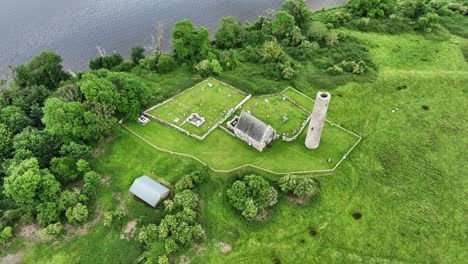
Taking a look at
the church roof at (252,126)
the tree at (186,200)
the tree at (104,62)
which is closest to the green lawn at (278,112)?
the church roof at (252,126)

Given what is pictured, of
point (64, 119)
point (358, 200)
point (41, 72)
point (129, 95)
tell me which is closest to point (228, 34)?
point (129, 95)

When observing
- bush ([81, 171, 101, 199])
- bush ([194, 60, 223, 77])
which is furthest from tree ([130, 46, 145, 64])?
bush ([81, 171, 101, 199])

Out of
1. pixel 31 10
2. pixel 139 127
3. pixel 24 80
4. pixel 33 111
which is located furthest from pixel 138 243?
pixel 31 10

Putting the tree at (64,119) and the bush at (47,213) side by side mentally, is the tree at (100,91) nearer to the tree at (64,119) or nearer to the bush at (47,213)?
the tree at (64,119)

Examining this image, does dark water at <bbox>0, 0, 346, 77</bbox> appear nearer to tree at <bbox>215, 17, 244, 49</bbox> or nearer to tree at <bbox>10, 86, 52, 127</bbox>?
tree at <bbox>215, 17, 244, 49</bbox>

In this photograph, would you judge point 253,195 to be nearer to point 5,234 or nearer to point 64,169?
point 64,169

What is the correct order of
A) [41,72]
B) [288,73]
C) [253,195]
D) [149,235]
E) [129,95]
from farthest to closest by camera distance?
[288,73] → [41,72] → [129,95] → [253,195] → [149,235]

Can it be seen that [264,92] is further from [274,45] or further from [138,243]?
[138,243]
